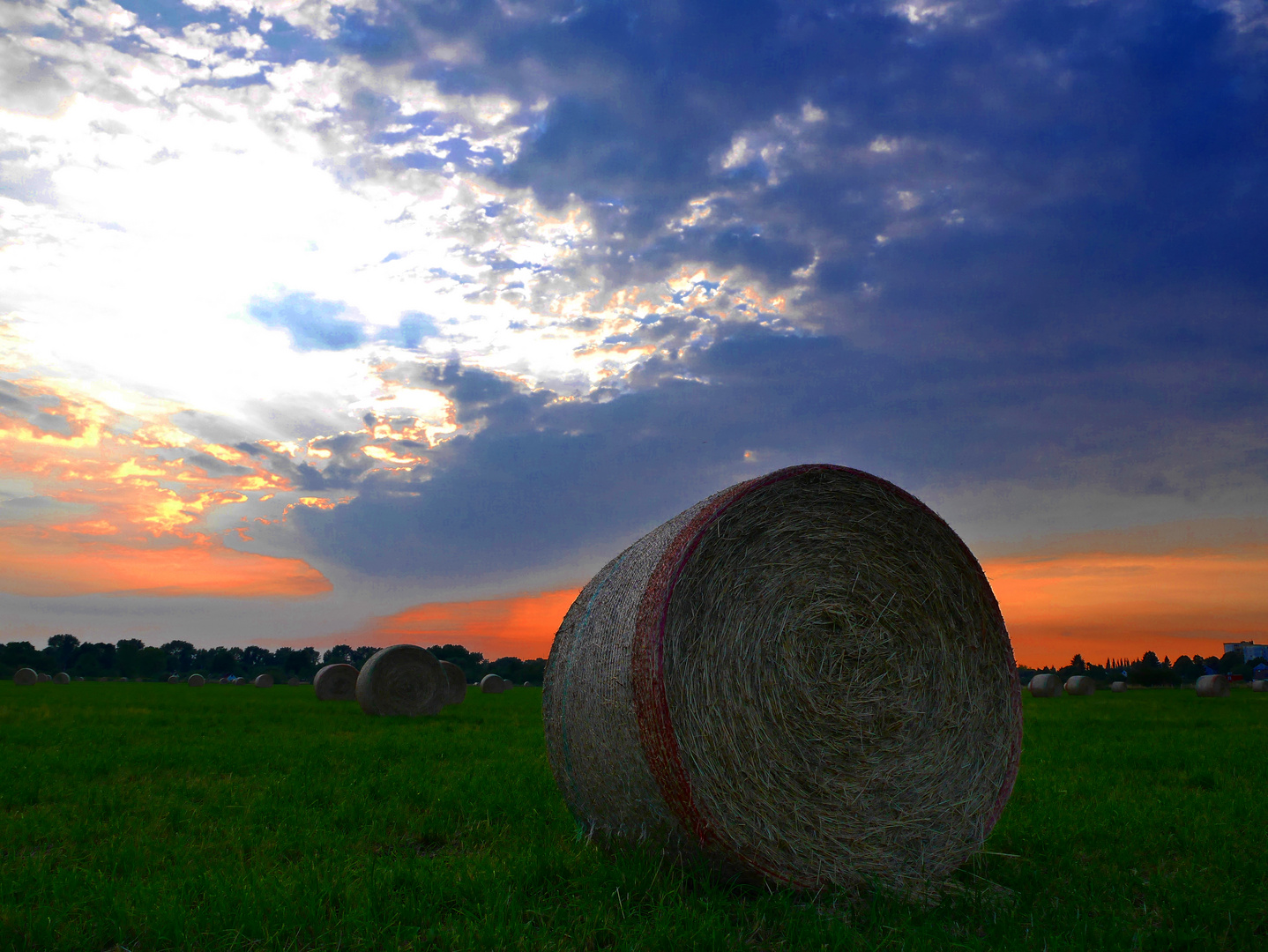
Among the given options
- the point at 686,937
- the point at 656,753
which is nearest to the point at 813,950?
the point at 686,937

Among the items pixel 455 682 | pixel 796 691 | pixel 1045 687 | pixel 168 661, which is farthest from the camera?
pixel 168 661

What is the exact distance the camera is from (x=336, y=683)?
29.5 metres

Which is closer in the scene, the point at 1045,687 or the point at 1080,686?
the point at 1045,687

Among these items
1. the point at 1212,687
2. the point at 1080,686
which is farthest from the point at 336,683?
the point at 1212,687

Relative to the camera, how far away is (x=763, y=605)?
18.8ft

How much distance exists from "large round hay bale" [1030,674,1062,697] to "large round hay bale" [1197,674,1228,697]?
566 cm

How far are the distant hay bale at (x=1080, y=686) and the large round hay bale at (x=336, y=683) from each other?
1202 inches

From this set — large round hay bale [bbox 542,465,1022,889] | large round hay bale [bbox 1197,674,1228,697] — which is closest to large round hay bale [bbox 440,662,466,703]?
large round hay bale [bbox 542,465,1022,889]

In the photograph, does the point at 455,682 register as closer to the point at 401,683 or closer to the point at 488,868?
the point at 401,683

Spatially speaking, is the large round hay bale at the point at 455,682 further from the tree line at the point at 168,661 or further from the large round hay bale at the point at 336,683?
the tree line at the point at 168,661

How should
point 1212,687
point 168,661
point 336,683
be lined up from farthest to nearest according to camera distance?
1. point 168,661
2. point 1212,687
3. point 336,683

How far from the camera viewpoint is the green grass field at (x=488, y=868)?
4.39 metres

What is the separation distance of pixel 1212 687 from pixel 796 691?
3941 centimetres

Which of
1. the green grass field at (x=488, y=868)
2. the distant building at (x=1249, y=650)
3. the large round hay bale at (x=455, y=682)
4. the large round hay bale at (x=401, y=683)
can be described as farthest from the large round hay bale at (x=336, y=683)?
the distant building at (x=1249, y=650)
